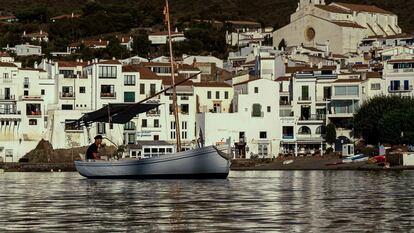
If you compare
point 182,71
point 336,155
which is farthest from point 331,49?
point 336,155

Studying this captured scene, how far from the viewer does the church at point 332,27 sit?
148750 millimetres

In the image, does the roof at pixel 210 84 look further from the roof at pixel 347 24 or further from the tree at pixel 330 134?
the roof at pixel 347 24

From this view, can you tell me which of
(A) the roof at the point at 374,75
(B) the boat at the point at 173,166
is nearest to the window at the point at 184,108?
(A) the roof at the point at 374,75

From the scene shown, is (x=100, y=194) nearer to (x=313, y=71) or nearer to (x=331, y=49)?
(x=313, y=71)

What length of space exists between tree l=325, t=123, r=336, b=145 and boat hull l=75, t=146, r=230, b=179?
41.9 m

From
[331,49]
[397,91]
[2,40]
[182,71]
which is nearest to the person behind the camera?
[397,91]

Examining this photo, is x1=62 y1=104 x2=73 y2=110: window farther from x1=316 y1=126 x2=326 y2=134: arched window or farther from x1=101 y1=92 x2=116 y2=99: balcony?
x1=316 y1=126 x2=326 y2=134: arched window

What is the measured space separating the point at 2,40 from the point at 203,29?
1183 inches

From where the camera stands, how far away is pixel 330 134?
103 m

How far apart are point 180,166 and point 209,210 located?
29.2 m

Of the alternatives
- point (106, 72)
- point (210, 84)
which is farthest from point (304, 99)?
point (106, 72)

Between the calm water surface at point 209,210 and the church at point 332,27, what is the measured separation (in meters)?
105

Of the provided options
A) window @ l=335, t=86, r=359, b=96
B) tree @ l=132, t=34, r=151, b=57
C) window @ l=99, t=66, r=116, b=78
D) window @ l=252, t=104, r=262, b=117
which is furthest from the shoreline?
tree @ l=132, t=34, r=151, b=57

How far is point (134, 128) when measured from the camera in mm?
102062
